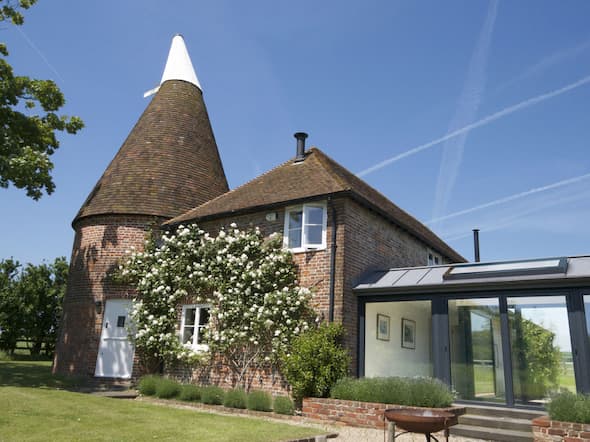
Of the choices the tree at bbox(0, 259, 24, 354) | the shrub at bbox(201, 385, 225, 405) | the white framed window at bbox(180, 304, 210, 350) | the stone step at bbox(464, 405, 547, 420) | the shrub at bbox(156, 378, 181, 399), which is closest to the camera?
the stone step at bbox(464, 405, 547, 420)

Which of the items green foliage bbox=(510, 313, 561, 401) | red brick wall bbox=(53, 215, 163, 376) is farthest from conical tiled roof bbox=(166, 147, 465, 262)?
green foliage bbox=(510, 313, 561, 401)

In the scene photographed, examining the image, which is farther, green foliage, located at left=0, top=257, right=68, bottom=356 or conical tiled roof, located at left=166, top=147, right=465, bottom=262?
green foliage, located at left=0, top=257, right=68, bottom=356

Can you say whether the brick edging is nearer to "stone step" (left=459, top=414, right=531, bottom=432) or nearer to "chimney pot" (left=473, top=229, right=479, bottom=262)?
"stone step" (left=459, top=414, right=531, bottom=432)

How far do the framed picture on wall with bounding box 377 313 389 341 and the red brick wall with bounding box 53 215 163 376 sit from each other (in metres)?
7.90

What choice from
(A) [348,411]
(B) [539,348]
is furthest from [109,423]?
(B) [539,348]

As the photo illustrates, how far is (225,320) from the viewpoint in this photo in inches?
487

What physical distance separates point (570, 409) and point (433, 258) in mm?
10801

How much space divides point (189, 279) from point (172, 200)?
393 cm

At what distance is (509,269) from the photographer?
10.3 metres

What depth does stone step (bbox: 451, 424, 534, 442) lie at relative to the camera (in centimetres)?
809

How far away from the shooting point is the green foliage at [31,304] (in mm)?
28266

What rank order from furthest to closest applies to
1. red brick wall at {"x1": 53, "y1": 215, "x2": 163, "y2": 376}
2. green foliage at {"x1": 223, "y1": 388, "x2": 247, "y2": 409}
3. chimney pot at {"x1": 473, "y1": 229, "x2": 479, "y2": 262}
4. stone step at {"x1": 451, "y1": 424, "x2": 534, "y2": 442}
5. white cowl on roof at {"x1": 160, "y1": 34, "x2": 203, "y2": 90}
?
chimney pot at {"x1": 473, "y1": 229, "x2": 479, "y2": 262}
white cowl on roof at {"x1": 160, "y1": 34, "x2": 203, "y2": 90}
red brick wall at {"x1": 53, "y1": 215, "x2": 163, "y2": 376}
green foliage at {"x1": 223, "y1": 388, "x2": 247, "y2": 409}
stone step at {"x1": 451, "y1": 424, "x2": 534, "y2": 442}

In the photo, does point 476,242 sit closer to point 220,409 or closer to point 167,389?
point 220,409

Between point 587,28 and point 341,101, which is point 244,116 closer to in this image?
point 341,101
